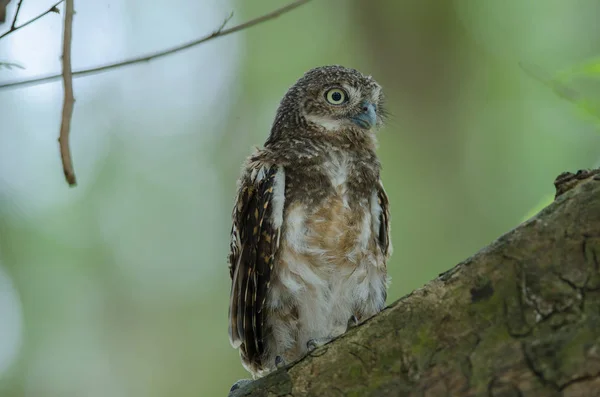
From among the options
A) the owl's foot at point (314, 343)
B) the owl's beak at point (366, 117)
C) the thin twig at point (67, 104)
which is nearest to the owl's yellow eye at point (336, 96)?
the owl's beak at point (366, 117)

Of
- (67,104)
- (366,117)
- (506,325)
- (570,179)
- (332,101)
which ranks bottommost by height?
(506,325)

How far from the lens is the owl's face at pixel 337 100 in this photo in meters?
4.72

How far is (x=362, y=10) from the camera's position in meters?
10.5

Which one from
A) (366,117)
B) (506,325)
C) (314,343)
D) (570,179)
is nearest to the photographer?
(506,325)

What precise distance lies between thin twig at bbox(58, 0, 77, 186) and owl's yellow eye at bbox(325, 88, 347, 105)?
2.93m

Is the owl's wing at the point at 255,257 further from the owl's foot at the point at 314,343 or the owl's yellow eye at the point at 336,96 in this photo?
the owl's yellow eye at the point at 336,96

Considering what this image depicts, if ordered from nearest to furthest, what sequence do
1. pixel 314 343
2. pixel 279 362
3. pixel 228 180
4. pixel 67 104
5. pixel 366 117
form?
pixel 67 104
pixel 314 343
pixel 279 362
pixel 366 117
pixel 228 180

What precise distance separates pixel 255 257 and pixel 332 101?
1.33 metres

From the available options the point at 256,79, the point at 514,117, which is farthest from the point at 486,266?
the point at 256,79

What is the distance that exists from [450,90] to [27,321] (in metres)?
7.00

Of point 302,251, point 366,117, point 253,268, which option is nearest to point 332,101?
point 366,117

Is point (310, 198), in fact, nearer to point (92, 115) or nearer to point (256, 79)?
point (256, 79)

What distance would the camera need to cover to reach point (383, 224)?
4293 millimetres

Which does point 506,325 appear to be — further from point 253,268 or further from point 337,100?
point 337,100
